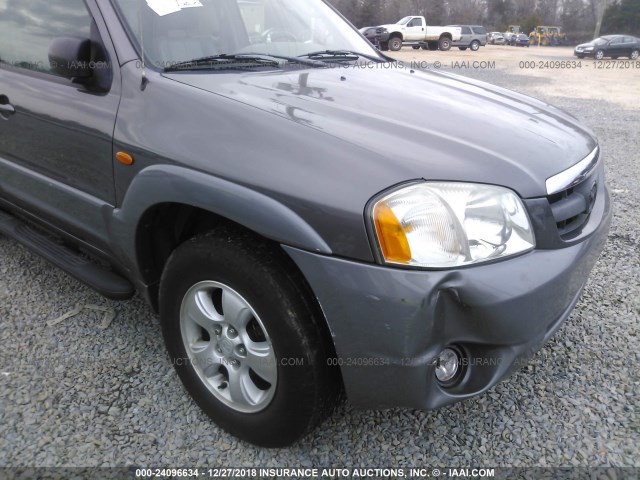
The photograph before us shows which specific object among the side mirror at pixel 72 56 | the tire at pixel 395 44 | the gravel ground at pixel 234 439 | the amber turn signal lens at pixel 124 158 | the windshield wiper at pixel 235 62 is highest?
the side mirror at pixel 72 56

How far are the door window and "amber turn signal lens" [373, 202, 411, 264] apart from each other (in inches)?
61.4

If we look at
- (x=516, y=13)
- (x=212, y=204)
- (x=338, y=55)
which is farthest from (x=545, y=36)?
(x=212, y=204)

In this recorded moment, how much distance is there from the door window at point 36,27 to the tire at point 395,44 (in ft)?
90.7

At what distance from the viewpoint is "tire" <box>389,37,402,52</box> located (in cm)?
2805

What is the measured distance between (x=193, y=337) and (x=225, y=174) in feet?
2.36

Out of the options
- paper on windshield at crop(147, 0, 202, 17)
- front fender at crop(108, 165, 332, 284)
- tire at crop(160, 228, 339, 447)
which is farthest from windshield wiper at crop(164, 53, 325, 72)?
tire at crop(160, 228, 339, 447)

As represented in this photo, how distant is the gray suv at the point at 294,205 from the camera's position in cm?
145

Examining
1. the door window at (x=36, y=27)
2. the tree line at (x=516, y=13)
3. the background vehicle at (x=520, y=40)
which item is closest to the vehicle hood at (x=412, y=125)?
the door window at (x=36, y=27)

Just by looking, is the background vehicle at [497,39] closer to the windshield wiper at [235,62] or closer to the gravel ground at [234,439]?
the gravel ground at [234,439]

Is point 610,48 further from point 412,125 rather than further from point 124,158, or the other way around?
point 124,158

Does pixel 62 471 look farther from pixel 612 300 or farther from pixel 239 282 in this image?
pixel 612 300

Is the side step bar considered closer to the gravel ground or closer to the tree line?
the gravel ground

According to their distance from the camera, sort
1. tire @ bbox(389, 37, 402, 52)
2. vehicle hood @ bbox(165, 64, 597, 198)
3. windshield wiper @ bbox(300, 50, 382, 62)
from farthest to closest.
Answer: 1. tire @ bbox(389, 37, 402, 52)
2. windshield wiper @ bbox(300, 50, 382, 62)
3. vehicle hood @ bbox(165, 64, 597, 198)

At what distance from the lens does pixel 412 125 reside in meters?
1.73
